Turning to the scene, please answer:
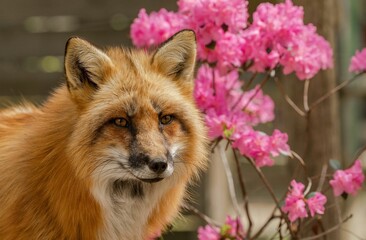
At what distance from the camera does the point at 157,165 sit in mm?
4406

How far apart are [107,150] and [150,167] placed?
0.84 feet

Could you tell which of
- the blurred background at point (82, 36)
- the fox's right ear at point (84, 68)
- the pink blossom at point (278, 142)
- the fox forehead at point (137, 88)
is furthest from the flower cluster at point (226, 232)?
the blurred background at point (82, 36)

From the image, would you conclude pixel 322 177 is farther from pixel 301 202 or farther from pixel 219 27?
pixel 219 27

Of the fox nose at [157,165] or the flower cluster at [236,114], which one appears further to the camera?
the flower cluster at [236,114]

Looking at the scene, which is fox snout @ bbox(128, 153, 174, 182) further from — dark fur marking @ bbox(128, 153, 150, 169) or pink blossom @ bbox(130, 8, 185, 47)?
pink blossom @ bbox(130, 8, 185, 47)

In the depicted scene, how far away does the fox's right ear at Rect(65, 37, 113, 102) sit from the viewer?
181 inches

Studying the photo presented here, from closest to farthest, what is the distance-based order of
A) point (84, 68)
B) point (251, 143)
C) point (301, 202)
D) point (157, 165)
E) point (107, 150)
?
point (157, 165)
point (107, 150)
point (84, 68)
point (301, 202)
point (251, 143)

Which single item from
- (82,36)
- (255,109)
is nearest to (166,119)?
(255,109)

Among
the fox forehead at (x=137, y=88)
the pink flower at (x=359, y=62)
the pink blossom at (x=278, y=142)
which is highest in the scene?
the fox forehead at (x=137, y=88)

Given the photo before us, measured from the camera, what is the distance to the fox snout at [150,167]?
4.41 metres

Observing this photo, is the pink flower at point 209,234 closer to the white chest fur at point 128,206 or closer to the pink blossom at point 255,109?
the white chest fur at point 128,206

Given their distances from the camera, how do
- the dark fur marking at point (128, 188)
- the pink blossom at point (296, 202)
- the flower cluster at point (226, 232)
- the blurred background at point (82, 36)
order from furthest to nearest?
the blurred background at point (82, 36)
the flower cluster at point (226, 232)
the pink blossom at point (296, 202)
the dark fur marking at point (128, 188)

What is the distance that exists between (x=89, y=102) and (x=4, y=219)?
2.42 feet

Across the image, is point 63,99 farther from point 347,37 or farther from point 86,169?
point 347,37
